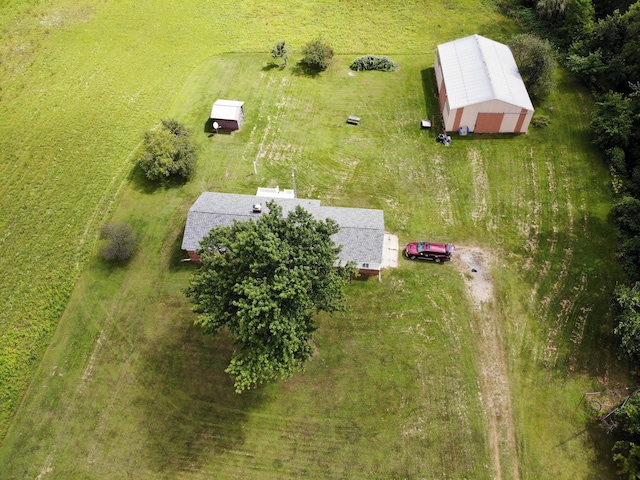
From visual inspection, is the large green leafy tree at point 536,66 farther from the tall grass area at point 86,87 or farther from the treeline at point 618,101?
the tall grass area at point 86,87

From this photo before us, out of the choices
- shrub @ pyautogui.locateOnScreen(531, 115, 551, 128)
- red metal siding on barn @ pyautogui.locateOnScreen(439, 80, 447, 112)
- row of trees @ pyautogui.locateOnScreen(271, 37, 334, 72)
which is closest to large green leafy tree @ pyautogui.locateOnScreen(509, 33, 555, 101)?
shrub @ pyautogui.locateOnScreen(531, 115, 551, 128)

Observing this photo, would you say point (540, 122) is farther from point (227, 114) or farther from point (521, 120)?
point (227, 114)

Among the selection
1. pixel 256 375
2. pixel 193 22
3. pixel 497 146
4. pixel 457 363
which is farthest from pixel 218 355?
pixel 193 22

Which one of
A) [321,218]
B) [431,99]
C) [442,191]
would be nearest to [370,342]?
[321,218]

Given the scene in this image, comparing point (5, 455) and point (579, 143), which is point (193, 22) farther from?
point (5, 455)

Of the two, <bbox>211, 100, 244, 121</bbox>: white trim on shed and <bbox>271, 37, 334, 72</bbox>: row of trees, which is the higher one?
<bbox>271, 37, 334, 72</bbox>: row of trees

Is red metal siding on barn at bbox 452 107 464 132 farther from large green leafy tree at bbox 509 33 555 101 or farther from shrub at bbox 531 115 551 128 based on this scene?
large green leafy tree at bbox 509 33 555 101
